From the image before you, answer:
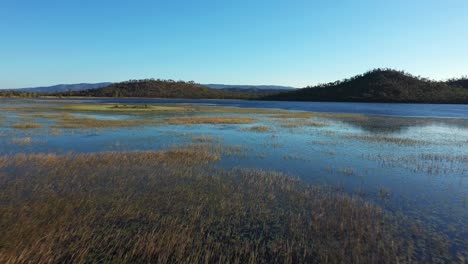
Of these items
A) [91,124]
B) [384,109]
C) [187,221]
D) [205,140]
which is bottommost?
[187,221]

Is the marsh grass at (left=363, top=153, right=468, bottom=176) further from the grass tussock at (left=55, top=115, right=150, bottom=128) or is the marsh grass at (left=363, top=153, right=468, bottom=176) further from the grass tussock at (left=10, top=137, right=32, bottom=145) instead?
the grass tussock at (left=55, top=115, right=150, bottom=128)

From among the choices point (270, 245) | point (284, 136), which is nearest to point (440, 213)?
point (270, 245)

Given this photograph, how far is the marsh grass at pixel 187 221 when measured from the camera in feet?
25.4

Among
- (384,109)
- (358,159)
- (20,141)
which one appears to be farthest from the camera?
(384,109)

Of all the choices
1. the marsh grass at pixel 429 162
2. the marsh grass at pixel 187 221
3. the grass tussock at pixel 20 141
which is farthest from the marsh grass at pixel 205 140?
the grass tussock at pixel 20 141

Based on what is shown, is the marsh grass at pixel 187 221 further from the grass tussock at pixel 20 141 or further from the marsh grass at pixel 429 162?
the grass tussock at pixel 20 141

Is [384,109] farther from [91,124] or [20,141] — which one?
[20,141]

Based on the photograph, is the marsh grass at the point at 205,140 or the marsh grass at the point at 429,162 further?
the marsh grass at the point at 205,140

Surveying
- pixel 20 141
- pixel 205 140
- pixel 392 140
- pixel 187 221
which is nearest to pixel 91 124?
pixel 20 141

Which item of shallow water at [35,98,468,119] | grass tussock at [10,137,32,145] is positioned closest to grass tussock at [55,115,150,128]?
grass tussock at [10,137,32,145]

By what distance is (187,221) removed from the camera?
9672 mm

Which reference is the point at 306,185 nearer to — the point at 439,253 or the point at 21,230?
the point at 439,253

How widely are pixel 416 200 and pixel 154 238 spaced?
10.6 meters

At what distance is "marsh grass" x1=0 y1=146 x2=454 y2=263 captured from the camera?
7.73 m
